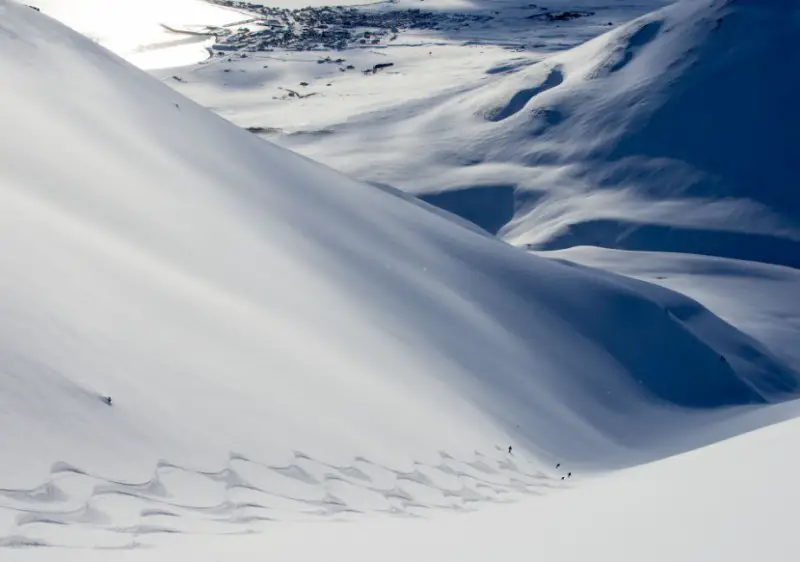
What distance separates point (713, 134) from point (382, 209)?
1241cm

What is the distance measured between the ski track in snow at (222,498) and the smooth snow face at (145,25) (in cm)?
3444

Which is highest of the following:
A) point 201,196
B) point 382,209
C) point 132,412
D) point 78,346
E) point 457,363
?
point 382,209

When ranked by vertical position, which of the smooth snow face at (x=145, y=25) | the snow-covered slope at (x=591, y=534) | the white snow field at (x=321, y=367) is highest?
the smooth snow face at (x=145, y=25)

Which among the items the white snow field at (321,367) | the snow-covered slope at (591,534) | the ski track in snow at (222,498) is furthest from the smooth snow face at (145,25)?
the snow-covered slope at (591,534)

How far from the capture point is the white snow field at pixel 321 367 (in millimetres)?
3420

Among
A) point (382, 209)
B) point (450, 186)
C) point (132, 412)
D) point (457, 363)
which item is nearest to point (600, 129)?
point (450, 186)

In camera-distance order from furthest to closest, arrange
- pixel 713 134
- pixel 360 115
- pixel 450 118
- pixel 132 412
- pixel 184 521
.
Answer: pixel 360 115
pixel 450 118
pixel 713 134
pixel 132 412
pixel 184 521

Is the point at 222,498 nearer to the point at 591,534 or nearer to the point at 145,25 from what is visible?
the point at 591,534

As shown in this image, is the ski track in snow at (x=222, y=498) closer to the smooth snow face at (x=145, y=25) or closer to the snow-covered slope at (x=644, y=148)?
the snow-covered slope at (x=644, y=148)

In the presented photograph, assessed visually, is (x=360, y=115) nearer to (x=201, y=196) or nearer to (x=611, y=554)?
(x=201, y=196)

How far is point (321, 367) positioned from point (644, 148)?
16.7m

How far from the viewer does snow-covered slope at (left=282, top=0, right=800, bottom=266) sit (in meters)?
19.7

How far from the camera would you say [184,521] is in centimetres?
362

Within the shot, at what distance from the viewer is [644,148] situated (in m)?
21.5
